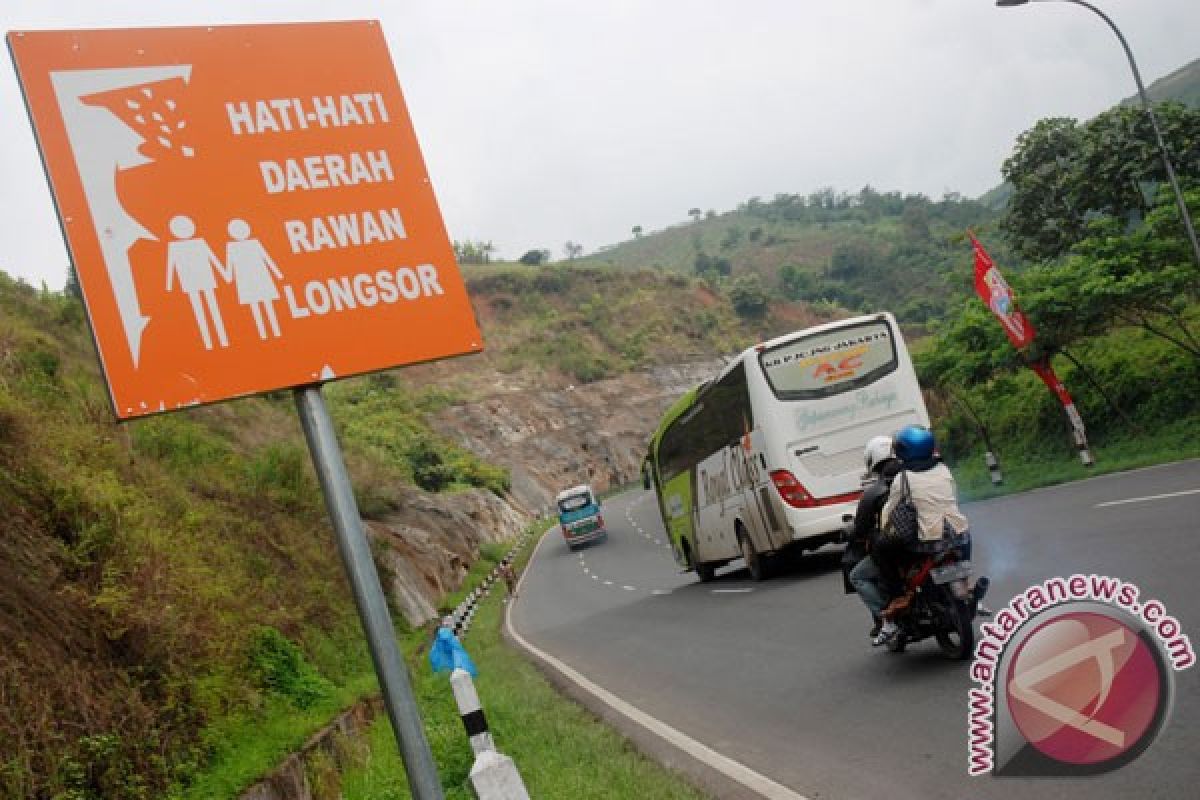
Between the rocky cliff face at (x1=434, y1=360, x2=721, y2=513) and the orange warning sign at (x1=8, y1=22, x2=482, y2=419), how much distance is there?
229 feet

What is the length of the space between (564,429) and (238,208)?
83.0m

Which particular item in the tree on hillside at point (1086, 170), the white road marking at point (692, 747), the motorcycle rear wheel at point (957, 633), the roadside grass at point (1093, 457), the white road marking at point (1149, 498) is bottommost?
the roadside grass at point (1093, 457)

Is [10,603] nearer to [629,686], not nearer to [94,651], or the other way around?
[94,651]

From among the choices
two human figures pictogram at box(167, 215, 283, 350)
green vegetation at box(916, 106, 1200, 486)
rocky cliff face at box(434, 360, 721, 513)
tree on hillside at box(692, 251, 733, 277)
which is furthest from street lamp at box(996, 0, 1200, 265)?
tree on hillside at box(692, 251, 733, 277)

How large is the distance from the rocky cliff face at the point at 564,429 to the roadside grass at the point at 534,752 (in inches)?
2400

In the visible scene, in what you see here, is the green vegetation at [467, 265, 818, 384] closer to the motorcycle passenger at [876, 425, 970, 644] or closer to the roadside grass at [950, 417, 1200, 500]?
the roadside grass at [950, 417, 1200, 500]

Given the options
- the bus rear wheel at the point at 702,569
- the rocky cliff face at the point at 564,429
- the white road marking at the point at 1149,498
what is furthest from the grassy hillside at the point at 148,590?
the rocky cliff face at the point at 564,429

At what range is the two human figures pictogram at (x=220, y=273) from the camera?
12.0ft

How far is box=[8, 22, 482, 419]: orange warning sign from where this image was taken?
3592 millimetres

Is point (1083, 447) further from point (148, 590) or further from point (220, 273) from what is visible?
point (220, 273)

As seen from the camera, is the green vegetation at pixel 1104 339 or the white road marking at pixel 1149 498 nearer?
the white road marking at pixel 1149 498

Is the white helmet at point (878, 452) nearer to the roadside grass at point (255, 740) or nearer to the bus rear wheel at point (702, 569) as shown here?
the roadside grass at point (255, 740)

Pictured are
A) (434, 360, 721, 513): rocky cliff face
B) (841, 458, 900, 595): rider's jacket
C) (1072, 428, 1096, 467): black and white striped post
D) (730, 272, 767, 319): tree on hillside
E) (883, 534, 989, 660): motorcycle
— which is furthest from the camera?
(730, 272, 767, 319): tree on hillside

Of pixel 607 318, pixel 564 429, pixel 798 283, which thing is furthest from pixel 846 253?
pixel 564 429
